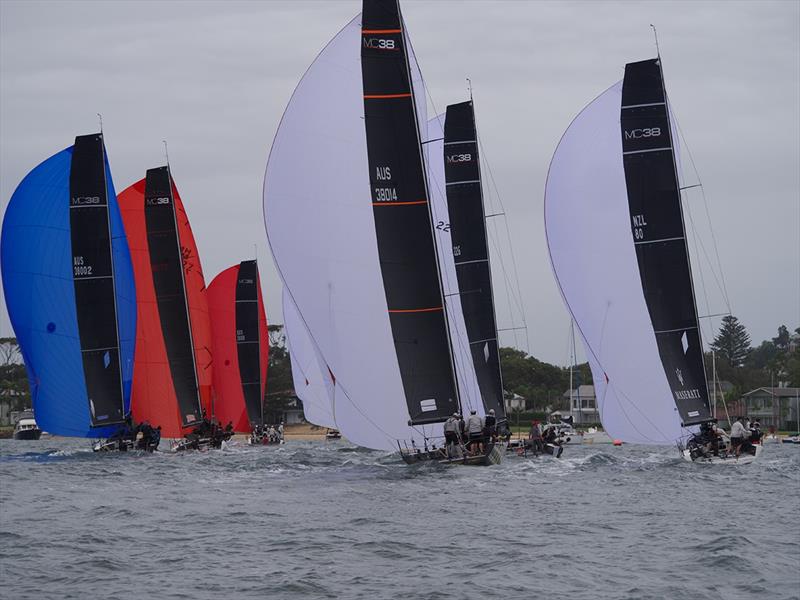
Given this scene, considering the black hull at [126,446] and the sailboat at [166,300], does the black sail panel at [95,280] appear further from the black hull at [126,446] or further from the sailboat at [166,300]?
the sailboat at [166,300]

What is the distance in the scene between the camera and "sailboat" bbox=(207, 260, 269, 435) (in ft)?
172

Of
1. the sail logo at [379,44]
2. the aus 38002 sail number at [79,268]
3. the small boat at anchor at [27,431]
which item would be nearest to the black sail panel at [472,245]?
the aus 38002 sail number at [79,268]

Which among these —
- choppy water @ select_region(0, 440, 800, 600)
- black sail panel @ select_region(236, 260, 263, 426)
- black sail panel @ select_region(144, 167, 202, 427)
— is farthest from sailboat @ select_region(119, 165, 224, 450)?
choppy water @ select_region(0, 440, 800, 600)

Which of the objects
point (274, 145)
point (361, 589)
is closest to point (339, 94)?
point (274, 145)

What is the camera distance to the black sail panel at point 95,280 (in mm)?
37844

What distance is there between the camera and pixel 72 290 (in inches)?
1483

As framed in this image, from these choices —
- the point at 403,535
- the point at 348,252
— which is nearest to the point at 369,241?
the point at 348,252

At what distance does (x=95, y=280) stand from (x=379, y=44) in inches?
598

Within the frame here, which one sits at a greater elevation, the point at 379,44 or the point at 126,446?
the point at 379,44

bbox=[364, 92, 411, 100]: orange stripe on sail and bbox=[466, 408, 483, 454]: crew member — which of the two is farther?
bbox=[364, 92, 411, 100]: orange stripe on sail

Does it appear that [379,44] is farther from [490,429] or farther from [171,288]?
[171,288]

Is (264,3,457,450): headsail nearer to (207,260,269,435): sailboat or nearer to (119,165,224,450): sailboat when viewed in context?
(119,165,224,450): sailboat

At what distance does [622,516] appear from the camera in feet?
64.5

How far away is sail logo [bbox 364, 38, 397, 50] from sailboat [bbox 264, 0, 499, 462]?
0.02 m
